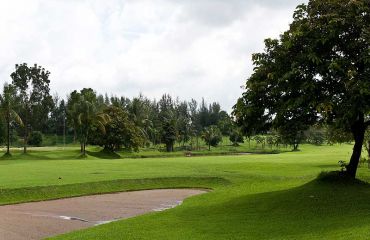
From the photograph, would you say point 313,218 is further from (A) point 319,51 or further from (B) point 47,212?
(B) point 47,212

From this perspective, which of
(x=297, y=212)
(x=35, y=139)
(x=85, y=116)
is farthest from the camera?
(x=35, y=139)

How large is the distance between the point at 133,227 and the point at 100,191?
14.2m

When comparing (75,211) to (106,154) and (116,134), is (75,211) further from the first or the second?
(116,134)

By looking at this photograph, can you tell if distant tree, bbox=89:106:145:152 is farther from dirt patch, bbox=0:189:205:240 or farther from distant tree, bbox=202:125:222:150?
dirt patch, bbox=0:189:205:240

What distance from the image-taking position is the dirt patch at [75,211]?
20020 mm

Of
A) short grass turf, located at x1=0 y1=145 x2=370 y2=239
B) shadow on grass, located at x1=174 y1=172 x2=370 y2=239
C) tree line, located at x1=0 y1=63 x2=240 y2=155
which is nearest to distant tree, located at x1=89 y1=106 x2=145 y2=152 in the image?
tree line, located at x1=0 y1=63 x2=240 y2=155

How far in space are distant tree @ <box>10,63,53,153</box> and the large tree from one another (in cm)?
8130

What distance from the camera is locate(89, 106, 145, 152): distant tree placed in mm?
91125

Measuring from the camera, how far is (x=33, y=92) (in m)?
115

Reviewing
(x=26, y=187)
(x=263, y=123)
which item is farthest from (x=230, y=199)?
(x=26, y=187)

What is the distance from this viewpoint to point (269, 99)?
74.6 ft

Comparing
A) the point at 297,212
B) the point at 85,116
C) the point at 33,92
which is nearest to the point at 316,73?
the point at 297,212

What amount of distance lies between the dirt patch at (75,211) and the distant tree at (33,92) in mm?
71971

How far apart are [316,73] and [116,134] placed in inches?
2896
